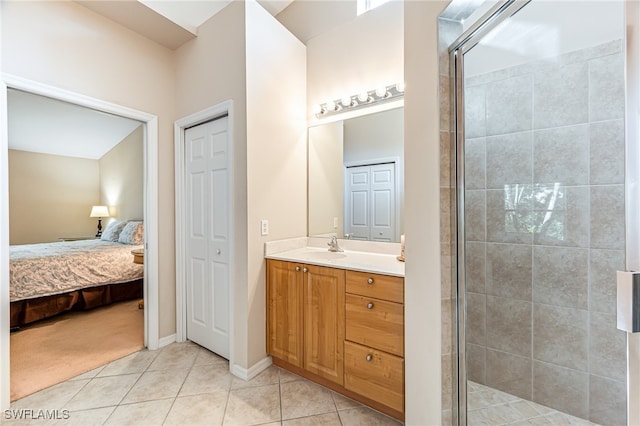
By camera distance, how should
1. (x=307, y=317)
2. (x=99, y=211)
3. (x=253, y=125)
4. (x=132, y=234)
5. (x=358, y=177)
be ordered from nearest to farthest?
(x=307, y=317)
(x=253, y=125)
(x=358, y=177)
(x=132, y=234)
(x=99, y=211)

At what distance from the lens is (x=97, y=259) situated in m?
3.48

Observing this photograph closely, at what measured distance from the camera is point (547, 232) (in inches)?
56.7

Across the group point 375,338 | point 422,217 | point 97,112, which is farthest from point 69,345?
point 422,217

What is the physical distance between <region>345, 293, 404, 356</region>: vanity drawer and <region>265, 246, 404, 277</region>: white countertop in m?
0.19

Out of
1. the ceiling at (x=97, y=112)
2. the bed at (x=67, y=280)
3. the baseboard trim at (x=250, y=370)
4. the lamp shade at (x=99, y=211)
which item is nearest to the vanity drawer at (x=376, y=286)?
the baseboard trim at (x=250, y=370)

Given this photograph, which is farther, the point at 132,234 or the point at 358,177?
the point at 132,234

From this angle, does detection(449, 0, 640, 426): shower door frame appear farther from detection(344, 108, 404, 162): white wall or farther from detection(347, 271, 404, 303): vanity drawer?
detection(344, 108, 404, 162): white wall

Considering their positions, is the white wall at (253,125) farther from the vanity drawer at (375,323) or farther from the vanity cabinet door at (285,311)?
the vanity drawer at (375,323)

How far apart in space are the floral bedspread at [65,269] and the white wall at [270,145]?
2.63 meters

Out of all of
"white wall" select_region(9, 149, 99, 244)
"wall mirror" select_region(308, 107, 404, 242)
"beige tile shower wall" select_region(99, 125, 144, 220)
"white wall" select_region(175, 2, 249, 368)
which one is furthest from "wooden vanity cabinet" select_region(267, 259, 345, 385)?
"white wall" select_region(9, 149, 99, 244)

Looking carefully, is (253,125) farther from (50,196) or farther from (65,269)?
(50,196)

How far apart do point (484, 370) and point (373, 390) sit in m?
0.63

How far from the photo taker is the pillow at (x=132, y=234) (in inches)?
172

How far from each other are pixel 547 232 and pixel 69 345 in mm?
3889
